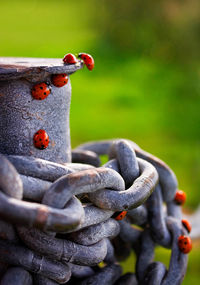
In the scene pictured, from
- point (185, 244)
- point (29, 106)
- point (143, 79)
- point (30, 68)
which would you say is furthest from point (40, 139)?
point (143, 79)

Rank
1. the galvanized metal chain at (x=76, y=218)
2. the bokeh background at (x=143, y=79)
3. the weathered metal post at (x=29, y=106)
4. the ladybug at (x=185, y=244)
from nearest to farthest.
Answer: the galvanized metal chain at (x=76, y=218)
the weathered metal post at (x=29, y=106)
the ladybug at (x=185, y=244)
the bokeh background at (x=143, y=79)

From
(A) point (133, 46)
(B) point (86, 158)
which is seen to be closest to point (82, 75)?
(A) point (133, 46)

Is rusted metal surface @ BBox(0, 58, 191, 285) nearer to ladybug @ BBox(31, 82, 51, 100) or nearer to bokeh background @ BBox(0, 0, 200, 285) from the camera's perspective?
ladybug @ BBox(31, 82, 51, 100)

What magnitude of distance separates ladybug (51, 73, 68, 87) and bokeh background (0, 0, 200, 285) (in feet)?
3.68

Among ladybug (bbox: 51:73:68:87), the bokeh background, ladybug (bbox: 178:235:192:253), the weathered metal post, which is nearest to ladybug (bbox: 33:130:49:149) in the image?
the weathered metal post

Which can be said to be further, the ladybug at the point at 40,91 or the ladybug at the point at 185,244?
the ladybug at the point at 185,244

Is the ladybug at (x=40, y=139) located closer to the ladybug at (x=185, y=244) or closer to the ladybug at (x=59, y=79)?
the ladybug at (x=59, y=79)

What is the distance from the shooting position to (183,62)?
3.96 m

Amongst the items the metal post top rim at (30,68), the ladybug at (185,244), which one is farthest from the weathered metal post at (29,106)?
the ladybug at (185,244)

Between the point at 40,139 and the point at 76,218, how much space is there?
0.96 ft

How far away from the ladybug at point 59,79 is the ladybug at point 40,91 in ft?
0.10

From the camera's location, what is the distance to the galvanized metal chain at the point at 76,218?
3.53 ft

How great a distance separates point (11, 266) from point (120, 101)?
4.76 metres

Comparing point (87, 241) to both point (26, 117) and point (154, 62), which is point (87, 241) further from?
point (154, 62)
